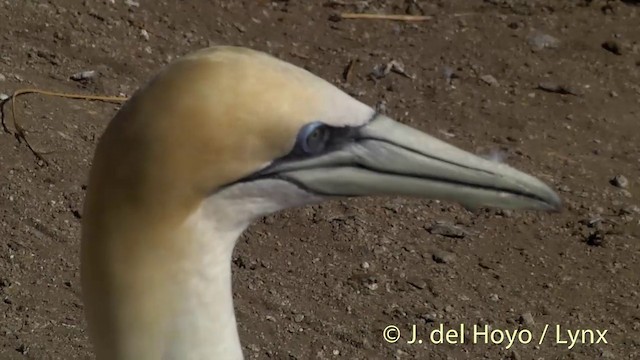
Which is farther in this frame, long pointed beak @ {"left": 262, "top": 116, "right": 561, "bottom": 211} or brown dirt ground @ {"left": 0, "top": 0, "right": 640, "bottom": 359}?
brown dirt ground @ {"left": 0, "top": 0, "right": 640, "bottom": 359}

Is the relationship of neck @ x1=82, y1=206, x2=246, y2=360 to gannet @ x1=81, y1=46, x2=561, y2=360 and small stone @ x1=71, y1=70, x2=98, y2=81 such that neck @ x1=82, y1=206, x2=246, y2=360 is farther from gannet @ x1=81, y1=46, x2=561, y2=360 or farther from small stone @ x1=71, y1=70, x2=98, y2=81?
small stone @ x1=71, y1=70, x2=98, y2=81

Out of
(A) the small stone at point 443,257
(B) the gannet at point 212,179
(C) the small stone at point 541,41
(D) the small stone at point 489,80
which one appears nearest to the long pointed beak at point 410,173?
(B) the gannet at point 212,179

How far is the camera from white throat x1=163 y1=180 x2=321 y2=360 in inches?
83.6

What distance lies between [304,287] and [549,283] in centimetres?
104

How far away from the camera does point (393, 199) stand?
16.4 feet

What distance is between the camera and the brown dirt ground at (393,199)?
4242 mm

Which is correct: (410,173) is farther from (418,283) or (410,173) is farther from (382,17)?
(382,17)

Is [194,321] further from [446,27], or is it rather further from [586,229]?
[446,27]

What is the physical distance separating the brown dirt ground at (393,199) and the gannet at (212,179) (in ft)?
6.17

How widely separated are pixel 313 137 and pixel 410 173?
0.23 m

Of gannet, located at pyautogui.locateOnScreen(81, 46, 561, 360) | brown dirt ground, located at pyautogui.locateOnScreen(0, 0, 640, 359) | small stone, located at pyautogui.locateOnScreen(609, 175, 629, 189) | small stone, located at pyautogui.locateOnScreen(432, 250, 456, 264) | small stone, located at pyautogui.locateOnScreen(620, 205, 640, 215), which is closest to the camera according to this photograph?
gannet, located at pyautogui.locateOnScreen(81, 46, 561, 360)

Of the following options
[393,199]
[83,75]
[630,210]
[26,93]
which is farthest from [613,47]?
[26,93]

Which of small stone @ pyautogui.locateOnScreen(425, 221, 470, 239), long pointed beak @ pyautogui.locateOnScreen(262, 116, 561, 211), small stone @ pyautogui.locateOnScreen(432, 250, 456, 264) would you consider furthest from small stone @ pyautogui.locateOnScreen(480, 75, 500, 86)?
long pointed beak @ pyautogui.locateOnScreen(262, 116, 561, 211)

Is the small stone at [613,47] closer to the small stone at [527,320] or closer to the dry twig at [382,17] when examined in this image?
the dry twig at [382,17]
